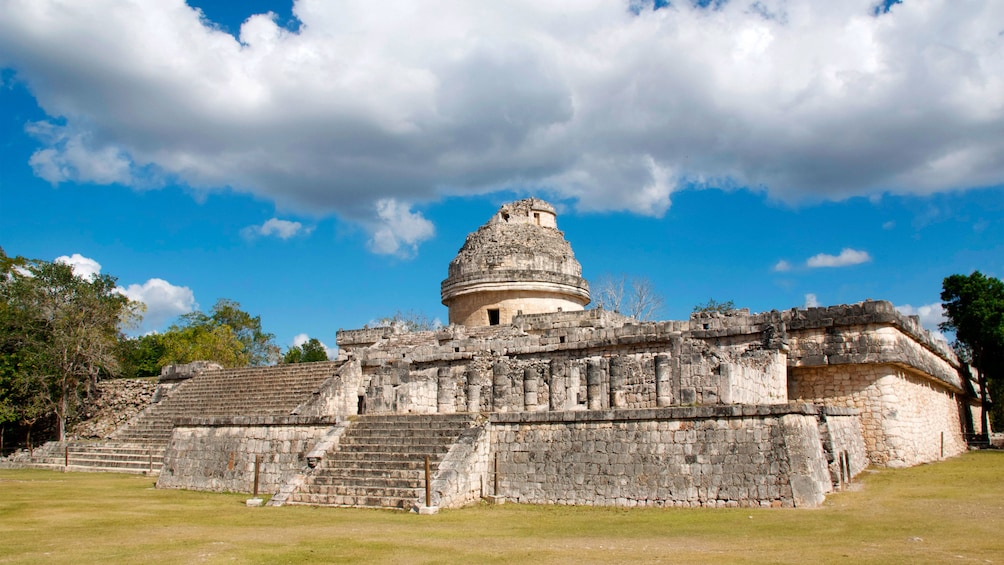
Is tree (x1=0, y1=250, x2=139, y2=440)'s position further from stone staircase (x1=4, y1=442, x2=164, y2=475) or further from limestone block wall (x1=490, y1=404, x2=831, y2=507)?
limestone block wall (x1=490, y1=404, x2=831, y2=507)

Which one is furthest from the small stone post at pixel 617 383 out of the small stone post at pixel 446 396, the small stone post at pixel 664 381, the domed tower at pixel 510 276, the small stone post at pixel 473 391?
the domed tower at pixel 510 276

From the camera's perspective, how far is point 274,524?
11852 mm

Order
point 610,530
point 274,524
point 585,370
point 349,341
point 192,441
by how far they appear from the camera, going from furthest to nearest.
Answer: point 349,341, point 192,441, point 585,370, point 274,524, point 610,530

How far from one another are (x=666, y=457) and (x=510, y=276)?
51.9 ft

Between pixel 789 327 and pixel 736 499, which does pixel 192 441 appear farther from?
pixel 789 327

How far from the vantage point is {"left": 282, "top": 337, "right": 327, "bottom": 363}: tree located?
42719mm

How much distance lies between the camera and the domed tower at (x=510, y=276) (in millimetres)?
28500

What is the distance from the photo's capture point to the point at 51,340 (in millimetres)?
28984

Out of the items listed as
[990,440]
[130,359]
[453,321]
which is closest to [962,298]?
[990,440]

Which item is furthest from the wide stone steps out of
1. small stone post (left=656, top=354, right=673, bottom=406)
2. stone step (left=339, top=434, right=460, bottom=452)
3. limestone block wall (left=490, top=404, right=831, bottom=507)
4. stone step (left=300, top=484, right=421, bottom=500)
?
small stone post (left=656, top=354, right=673, bottom=406)

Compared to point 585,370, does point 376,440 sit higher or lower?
Answer: lower

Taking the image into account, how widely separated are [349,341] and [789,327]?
1641 cm

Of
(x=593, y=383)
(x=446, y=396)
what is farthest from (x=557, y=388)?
(x=446, y=396)

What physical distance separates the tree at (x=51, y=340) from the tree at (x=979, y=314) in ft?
103
